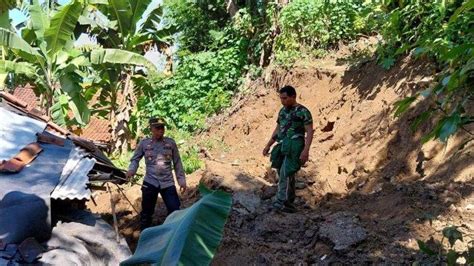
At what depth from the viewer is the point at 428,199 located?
565 centimetres

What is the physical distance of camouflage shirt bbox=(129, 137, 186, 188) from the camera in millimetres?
5836

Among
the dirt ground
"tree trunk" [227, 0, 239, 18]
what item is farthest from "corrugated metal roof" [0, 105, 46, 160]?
"tree trunk" [227, 0, 239, 18]

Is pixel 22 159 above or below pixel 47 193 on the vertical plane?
above

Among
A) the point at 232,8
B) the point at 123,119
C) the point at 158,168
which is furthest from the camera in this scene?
the point at 232,8

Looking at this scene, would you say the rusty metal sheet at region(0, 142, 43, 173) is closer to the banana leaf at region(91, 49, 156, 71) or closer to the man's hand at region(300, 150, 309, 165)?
the man's hand at region(300, 150, 309, 165)

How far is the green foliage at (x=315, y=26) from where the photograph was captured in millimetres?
10672

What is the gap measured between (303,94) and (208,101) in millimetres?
3082

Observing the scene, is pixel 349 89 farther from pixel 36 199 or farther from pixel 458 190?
pixel 36 199

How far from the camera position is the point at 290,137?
20.0 feet

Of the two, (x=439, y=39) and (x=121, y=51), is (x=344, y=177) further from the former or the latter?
(x=121, y=51)

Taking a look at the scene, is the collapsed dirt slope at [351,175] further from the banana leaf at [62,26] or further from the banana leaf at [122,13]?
the banana leaf at [62,26]

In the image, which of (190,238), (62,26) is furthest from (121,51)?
(190,238)

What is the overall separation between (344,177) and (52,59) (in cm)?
575

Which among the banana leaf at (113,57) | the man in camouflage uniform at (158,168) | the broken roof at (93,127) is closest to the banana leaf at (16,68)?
the banana leaf at (113,57)
